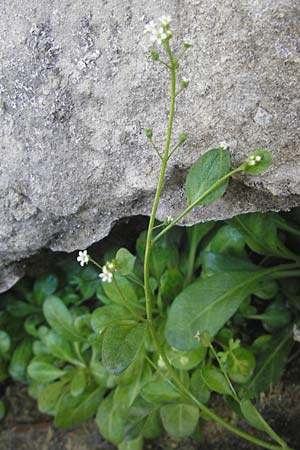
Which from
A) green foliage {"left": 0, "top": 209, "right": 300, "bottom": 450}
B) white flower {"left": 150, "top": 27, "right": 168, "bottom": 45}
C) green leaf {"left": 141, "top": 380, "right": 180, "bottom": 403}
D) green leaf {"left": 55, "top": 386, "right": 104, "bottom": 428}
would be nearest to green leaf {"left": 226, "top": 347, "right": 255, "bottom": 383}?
green foliage {"left": 0, "top": 209, "right": 300, "bottom": 450}

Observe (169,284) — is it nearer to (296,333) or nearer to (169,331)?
(169,331)

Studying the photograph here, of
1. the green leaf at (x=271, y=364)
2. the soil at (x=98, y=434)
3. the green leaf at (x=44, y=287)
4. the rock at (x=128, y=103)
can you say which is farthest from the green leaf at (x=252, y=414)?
the green leaf at (x=44, y=287)

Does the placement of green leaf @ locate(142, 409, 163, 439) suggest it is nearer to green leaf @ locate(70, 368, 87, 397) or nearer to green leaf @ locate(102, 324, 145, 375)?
green leaf @ locate(70, 368, 87, 397)

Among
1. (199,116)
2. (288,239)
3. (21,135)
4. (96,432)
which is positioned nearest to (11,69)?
(21,135)

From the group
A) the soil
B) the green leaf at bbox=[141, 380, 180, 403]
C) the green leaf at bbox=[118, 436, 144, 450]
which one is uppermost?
the green leaf at bbox=[141, 380, 180, 403]

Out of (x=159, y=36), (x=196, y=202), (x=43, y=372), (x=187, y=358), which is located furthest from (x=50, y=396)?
(x=159, y=36)

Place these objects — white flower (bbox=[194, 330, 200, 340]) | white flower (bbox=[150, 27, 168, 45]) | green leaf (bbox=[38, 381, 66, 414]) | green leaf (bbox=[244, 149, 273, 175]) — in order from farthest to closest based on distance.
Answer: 1. green leaf (bbox=[38, 381, 66, 414])
2. white flower (bbox=[194, 330, 200, 340])
3. green leaf (bbox=[244, 149, 273, 175])
4. white flower (bbox=[150, 27, 168, 45])
